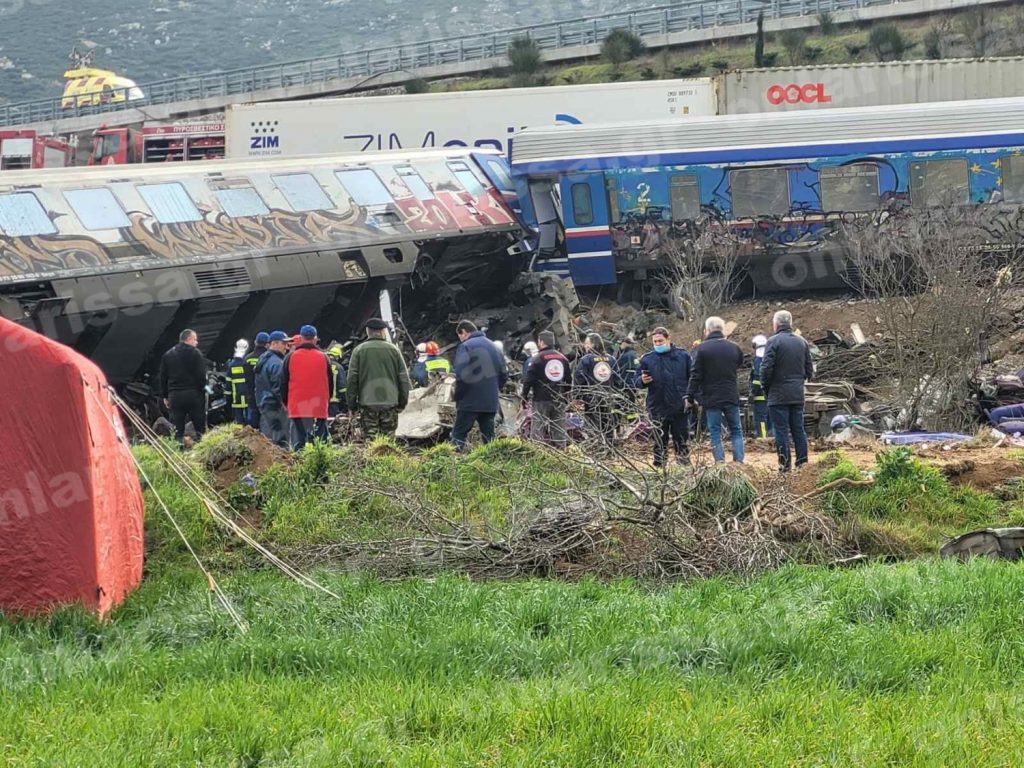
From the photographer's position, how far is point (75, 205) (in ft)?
65.3

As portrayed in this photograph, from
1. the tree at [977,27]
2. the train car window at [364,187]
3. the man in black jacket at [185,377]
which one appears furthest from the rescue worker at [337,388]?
the tree at [977,27]

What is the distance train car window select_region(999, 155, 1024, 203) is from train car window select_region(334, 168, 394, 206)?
10.0m

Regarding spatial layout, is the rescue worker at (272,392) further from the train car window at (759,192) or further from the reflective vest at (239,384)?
the train car window at (759,192)

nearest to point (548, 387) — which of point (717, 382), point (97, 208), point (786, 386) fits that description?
point (717, 382)

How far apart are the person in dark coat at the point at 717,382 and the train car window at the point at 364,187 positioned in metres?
11.1

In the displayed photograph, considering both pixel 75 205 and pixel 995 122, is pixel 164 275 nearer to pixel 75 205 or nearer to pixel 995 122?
pixel 75 205

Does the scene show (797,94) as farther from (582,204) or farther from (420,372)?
(420,372)

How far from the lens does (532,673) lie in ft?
20.7

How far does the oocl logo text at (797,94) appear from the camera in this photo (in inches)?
1309

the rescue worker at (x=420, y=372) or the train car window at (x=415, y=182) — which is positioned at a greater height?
the train car window at (x=415, y=182)

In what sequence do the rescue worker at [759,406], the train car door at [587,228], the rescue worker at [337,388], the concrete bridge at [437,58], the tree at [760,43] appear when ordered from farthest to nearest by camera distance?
the concrete bridge at [437,58], the tree at [760,43], the train car door at [587,228], the rescue worker at [759,406], the rescue worker at [337,388]

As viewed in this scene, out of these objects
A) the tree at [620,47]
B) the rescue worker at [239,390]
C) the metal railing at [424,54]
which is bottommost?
the rescue worker at [239,390]

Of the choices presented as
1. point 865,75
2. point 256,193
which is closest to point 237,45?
point 865,75

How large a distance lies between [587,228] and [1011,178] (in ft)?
23.0
